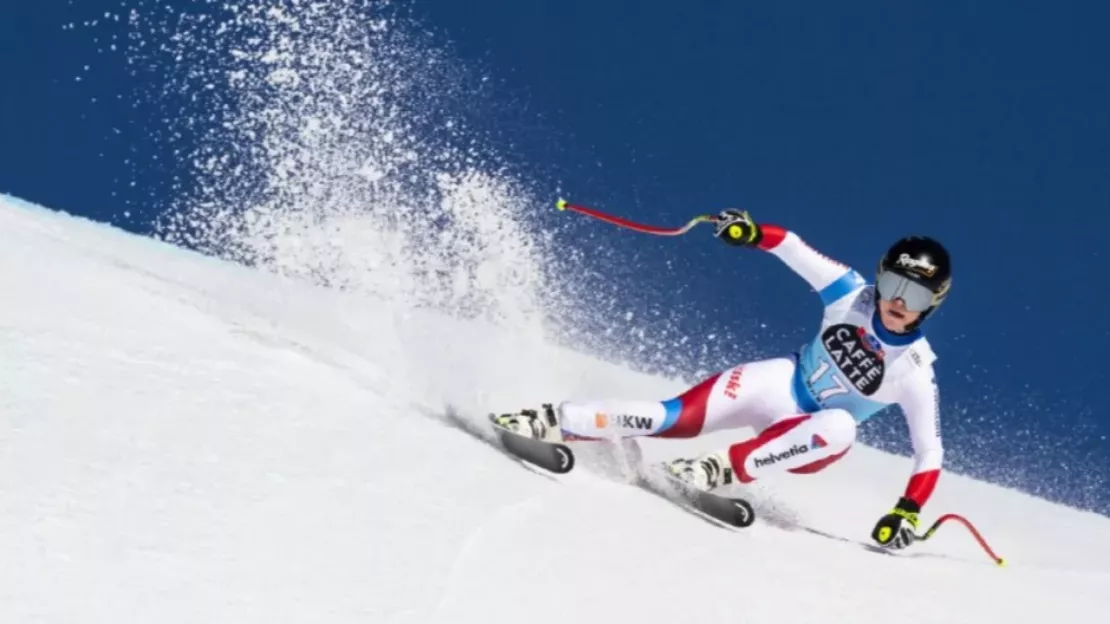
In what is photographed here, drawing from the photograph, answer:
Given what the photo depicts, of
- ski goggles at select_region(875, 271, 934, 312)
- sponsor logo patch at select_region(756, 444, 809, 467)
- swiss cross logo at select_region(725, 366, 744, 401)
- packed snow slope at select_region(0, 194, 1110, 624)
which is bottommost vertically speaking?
packed snow slope at select_region(0, 194, 1110, 624)

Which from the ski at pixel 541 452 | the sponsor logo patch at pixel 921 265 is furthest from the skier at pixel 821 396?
the ski at pixel 541 452

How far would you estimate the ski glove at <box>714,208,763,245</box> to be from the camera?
11.4 feet

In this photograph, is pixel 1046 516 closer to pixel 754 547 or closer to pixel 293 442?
pixel 754 547

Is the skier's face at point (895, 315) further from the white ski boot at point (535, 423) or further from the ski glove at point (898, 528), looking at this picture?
the white ski boot at point (535, 423)

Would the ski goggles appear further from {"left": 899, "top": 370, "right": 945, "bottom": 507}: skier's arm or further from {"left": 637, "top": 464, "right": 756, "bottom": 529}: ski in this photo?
{"left": 637, "top": 464, "right": 756, "bottom": 529}: ski

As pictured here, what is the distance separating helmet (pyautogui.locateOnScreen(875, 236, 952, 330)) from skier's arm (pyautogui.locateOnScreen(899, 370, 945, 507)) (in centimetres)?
22

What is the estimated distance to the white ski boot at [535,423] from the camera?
335 cm

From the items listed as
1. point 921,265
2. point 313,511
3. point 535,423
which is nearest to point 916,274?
point 921,265

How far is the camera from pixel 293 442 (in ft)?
8.89

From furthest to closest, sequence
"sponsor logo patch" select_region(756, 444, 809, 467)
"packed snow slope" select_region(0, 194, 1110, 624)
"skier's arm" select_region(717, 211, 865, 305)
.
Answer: "skier's arm" select_region(717, 211, 865, 305) → "sponsor logo patch" select_region(756, 444, 809, 467) → "packed snow slope" select_region(0, 194, 1110, 624)

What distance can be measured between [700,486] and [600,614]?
43.4 inches

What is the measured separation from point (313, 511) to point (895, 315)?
67.3 inches

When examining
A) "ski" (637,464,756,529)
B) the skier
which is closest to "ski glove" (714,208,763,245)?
the skier

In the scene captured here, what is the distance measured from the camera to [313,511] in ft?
7.89
